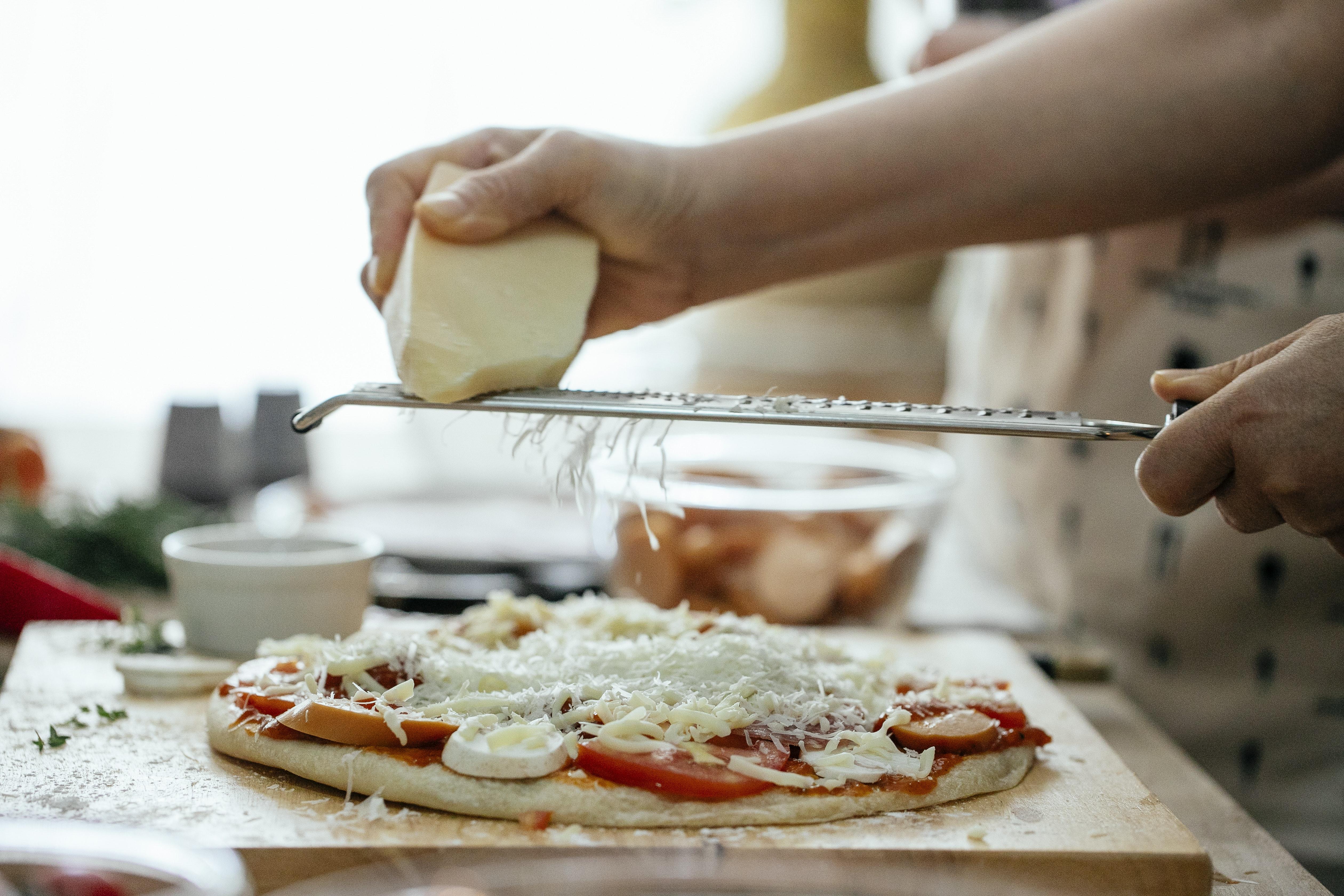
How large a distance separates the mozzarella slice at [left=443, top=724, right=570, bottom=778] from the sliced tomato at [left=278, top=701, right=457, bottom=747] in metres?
0.03

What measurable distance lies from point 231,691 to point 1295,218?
1.66 metres

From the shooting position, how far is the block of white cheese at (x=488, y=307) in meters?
1.16

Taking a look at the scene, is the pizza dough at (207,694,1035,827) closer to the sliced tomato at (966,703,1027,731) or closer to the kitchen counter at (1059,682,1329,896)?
the sliced tomato at (966,703,1027,731)

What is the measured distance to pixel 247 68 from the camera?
3594 millimetres

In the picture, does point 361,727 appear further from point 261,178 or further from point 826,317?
point 261,178

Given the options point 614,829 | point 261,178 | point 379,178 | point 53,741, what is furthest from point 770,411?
point 261,178

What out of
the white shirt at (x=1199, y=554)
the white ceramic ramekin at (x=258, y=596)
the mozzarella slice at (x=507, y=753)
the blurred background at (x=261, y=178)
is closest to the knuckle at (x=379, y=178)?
the white ceramic ramekin at (x=258, y=596)

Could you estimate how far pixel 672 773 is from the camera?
0.95m

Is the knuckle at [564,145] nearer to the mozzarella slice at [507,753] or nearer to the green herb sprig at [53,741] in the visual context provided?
the mozzarella slice at [507,753]

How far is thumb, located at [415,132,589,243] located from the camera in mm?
1265

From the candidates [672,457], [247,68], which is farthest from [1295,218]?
[247,68]

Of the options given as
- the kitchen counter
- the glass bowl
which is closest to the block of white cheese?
the glass bowl

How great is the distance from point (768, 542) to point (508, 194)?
70 cm

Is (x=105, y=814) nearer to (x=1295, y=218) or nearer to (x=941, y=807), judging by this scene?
(x=941, y=807)
